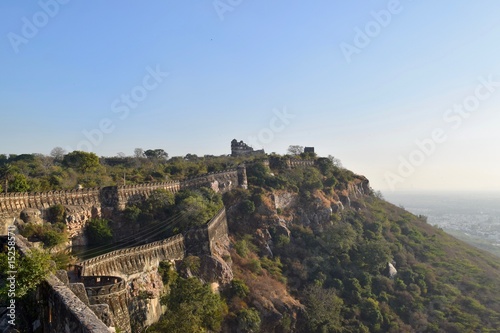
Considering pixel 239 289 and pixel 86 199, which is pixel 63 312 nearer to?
pixel 239 289

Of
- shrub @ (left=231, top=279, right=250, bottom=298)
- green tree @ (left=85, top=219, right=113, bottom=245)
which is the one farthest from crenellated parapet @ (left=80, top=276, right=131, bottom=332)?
green tree @ (left=85, top=219, right=113, bottom=245)

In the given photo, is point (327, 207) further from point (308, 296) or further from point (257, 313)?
point (257, 313)

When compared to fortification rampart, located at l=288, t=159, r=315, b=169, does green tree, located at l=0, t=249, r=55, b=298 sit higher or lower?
lower

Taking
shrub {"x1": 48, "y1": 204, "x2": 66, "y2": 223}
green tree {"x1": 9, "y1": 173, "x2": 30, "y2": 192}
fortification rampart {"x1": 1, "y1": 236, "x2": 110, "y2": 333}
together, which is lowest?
fortification rampart {"x1": 1, "y1": 236, "x2": 110, "y2": 333}

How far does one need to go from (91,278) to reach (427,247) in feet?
161

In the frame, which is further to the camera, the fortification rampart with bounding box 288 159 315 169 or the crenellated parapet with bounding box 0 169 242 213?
the fortification rampart with bounding box 288 159 315 169

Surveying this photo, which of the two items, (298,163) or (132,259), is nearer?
(132,259)

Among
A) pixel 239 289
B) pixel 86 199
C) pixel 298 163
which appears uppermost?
pixel 298 163

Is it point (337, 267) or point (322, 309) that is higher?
point (337, 267)

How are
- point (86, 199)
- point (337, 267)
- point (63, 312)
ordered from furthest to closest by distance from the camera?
point (337, 267) < point (86, 199) < point (63, 312)

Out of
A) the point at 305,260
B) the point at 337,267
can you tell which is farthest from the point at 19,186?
the point at 337,267

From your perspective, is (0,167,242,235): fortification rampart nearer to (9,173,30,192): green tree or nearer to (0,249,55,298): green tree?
(9,173,30,192): green tree

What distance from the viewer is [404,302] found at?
132ft

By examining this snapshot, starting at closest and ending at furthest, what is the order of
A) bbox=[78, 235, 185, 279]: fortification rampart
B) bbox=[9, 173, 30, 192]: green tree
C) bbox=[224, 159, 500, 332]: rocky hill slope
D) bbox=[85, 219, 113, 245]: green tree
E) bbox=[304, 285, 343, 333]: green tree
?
bbox=[78, 235, 185, 279]: fortification rampart
bbox=[85, 219, 113, 245]: green tree
bbox=[9, 173, 30, 192]: green tree
bbox=[304, 285, 343, 333]: green tree
bbox=[224, 159, 500, 332]: rocky hill slope
